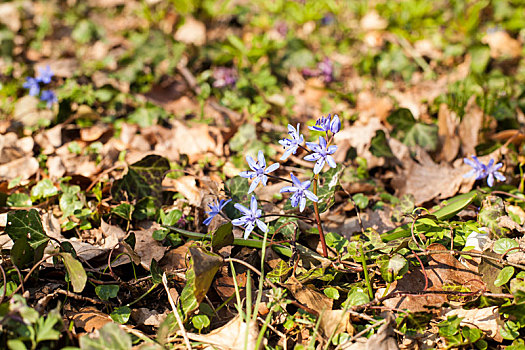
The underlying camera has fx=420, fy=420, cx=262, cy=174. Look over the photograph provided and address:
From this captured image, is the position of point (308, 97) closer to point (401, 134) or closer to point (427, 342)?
point (401, 134)

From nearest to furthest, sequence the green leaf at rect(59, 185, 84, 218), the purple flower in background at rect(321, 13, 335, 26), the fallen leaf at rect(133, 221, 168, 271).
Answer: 1. the fallen leaf at rect(133, 221, 168, 271)
2. the green leaf at rect(59, 185, 84, 218)
3. the purple flower in background at rect(321, 13, 335, 26)

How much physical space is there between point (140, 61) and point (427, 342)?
3.24 meters

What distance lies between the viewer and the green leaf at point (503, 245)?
1913 mm

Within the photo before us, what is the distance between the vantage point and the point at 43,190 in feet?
8.23

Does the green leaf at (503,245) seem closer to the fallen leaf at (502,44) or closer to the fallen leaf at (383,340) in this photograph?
the fallen leaf at (383,340)

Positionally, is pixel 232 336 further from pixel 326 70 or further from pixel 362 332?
pixel 326 70

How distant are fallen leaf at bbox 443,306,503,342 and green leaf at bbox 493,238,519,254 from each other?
26cm

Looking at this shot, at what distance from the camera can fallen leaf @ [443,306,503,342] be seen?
5.91 ft

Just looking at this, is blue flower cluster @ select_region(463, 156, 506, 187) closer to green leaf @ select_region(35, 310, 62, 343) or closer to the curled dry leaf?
the curled dry leaf

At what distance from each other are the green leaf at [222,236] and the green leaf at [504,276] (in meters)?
1.19

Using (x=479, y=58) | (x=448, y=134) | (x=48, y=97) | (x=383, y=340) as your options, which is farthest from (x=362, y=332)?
(x=479, y=58)

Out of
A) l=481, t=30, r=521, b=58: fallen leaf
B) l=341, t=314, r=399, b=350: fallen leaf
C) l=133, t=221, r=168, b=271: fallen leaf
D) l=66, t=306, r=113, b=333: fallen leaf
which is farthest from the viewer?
l=481, t=30, r=521, b=58: fallen leaf

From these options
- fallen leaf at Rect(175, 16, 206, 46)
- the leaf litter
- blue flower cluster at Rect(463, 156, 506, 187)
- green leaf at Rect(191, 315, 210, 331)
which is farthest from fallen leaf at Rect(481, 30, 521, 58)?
green leaf at Rect(191, 315, 210, 331)

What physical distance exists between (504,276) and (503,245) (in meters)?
0.16
